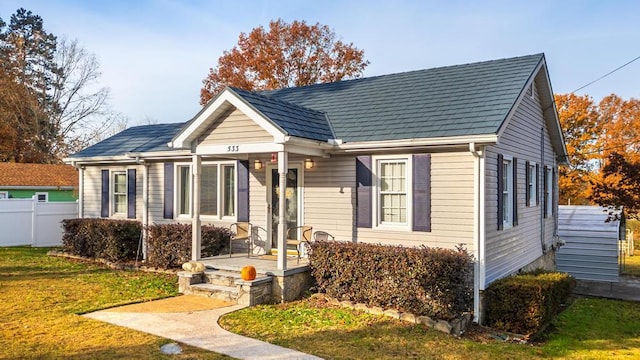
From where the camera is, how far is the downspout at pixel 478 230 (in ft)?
26.9

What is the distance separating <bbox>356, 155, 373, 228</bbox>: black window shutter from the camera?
9.48 meters

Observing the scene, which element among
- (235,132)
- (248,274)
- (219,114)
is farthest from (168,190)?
(248,274)

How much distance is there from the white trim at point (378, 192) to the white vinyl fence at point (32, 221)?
1332 cm

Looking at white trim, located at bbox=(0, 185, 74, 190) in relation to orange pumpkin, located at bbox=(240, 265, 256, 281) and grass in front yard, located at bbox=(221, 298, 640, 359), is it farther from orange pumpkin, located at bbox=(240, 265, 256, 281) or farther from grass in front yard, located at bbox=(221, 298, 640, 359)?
grass in front yard, located at bbox=(221, 298, 640, 359)

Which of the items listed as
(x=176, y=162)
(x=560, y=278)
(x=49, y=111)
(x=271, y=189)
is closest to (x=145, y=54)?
(x=176, y=162)

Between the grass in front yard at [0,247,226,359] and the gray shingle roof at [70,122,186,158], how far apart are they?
3482mm

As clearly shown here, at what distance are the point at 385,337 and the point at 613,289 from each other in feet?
33.1

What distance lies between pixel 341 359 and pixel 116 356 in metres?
2.81

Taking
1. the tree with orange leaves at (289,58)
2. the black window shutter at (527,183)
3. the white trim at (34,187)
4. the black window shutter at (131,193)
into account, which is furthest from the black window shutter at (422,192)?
the white trim at (34,187)

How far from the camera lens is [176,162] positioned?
502 inches

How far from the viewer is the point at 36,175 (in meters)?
24.8

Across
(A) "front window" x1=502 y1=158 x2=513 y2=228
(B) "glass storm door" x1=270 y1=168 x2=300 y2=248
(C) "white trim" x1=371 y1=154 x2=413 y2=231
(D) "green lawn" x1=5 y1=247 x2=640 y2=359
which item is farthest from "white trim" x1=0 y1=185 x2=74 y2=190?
(A) "front window" x1=502 y1=158 x2=513 y2=228

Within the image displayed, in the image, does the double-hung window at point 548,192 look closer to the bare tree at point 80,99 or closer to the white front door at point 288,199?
the white front door at point 288,199

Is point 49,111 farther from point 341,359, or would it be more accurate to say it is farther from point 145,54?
point 341,359
